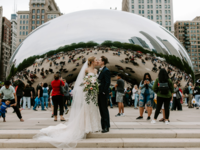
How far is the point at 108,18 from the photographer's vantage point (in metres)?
8.04

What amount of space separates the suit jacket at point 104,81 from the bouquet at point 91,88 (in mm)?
151

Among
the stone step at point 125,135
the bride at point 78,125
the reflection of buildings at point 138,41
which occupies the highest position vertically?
the reflection of buildings at point 138,41

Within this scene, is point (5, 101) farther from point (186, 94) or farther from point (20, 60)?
point (186, 94)

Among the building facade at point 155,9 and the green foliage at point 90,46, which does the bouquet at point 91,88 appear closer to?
the green foliage at point 90,46

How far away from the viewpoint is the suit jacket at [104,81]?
3.66m

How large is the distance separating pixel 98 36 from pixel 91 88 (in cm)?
428

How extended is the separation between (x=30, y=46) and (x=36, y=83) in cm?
167

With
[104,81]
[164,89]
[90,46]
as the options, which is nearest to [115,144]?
[104,81]

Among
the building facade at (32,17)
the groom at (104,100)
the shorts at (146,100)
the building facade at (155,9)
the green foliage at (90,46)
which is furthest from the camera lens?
the building facade at (155,9)

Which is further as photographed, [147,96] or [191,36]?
[191,36]

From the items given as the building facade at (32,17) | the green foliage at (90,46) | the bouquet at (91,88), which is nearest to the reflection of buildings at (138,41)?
the green foliage at (90,46)

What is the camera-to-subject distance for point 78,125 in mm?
3506

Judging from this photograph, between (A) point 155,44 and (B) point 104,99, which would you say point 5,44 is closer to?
(A) point 155,44

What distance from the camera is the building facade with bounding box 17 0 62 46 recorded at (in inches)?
3211
